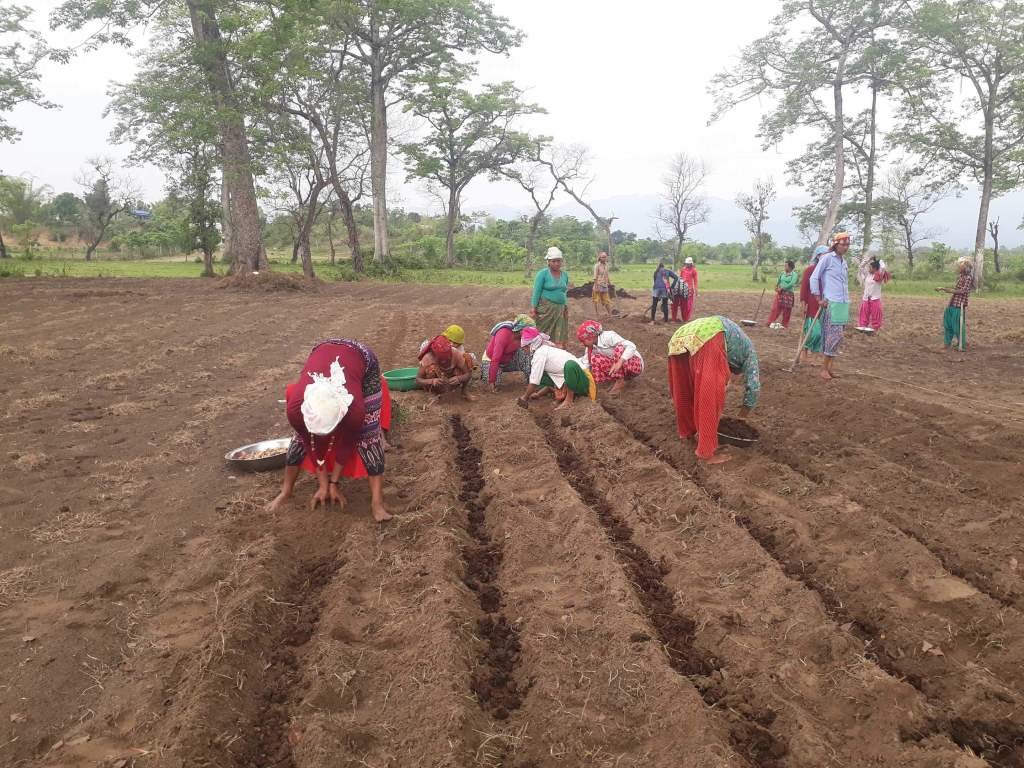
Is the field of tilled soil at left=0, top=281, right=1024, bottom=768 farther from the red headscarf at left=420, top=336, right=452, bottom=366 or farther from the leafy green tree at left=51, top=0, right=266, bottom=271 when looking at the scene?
the leafy green tree at left=51, top=0, right=266, bottom=271

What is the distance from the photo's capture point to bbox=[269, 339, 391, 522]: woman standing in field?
3373 mm

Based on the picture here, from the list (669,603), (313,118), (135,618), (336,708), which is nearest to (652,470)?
(669,603)

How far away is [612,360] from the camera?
292 inches

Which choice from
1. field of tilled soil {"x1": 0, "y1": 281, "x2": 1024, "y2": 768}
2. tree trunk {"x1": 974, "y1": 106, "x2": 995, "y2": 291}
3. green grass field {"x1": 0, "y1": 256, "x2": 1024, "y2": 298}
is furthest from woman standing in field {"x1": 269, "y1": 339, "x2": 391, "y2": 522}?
tree trunk {"x1": 974, "y1": 106, "x2": 995, "y2": 291}

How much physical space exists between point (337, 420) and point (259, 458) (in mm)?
1839

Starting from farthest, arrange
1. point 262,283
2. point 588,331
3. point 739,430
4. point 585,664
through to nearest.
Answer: point 262,283 < point 588,331 < point 739,430 < point 585,664

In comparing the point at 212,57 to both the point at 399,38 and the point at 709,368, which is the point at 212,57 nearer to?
the point at 399,38

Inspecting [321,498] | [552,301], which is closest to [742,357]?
[321,498]

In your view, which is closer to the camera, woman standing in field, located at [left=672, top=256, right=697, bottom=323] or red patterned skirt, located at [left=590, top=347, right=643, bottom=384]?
red patterned skirt, located at [left=590, top=347, right=643, bottom=384]

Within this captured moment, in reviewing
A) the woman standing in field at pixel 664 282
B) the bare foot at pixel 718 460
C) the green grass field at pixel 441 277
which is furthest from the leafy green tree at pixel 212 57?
the bare foot at pixel 718 460

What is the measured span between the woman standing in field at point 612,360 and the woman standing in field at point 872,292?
223 inches

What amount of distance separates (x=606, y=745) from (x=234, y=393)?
241 inches

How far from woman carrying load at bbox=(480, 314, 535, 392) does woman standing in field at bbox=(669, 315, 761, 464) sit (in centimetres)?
228

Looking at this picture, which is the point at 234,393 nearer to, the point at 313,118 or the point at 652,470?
the point at 652,470
